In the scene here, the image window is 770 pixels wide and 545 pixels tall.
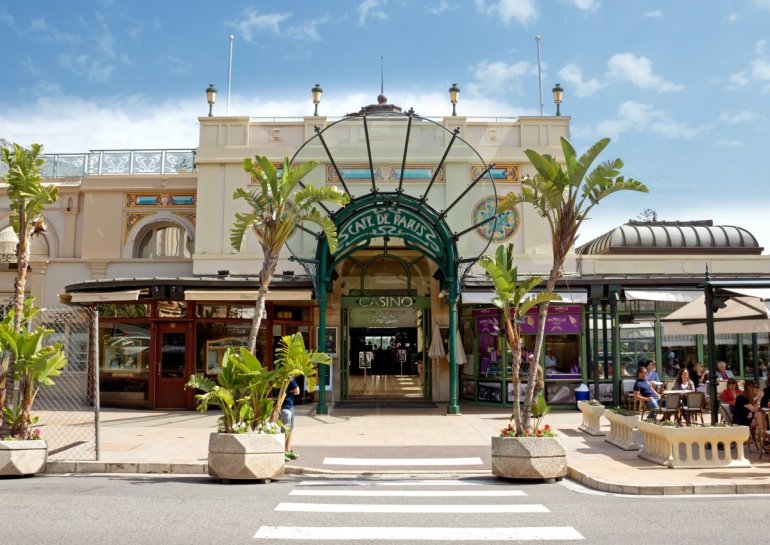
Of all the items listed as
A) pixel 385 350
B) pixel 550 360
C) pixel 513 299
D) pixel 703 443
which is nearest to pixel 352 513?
pixel 513 299

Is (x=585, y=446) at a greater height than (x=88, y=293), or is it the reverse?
(x=88, y=293)

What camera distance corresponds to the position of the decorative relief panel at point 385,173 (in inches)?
851

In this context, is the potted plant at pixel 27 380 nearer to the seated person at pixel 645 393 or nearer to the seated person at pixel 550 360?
the seated person at pixel 645 393

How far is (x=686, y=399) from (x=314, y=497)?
28.3ft

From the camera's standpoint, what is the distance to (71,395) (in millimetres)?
20266

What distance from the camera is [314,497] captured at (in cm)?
860

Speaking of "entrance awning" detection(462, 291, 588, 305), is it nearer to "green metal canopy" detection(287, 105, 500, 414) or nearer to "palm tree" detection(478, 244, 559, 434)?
"green metal canopy" detection(287, 105, 500, 414)

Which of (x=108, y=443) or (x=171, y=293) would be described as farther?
(x=171, y=293)

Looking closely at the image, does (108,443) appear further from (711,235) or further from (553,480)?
(711,235)

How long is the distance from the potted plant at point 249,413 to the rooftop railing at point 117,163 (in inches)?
570

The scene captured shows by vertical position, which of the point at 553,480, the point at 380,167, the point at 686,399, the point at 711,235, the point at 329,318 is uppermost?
the point at 380,167

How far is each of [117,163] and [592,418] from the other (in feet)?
57.4

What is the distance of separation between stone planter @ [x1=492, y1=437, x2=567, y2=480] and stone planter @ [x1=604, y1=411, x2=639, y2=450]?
2842 millimetres

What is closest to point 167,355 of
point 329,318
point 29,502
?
point 329,318
